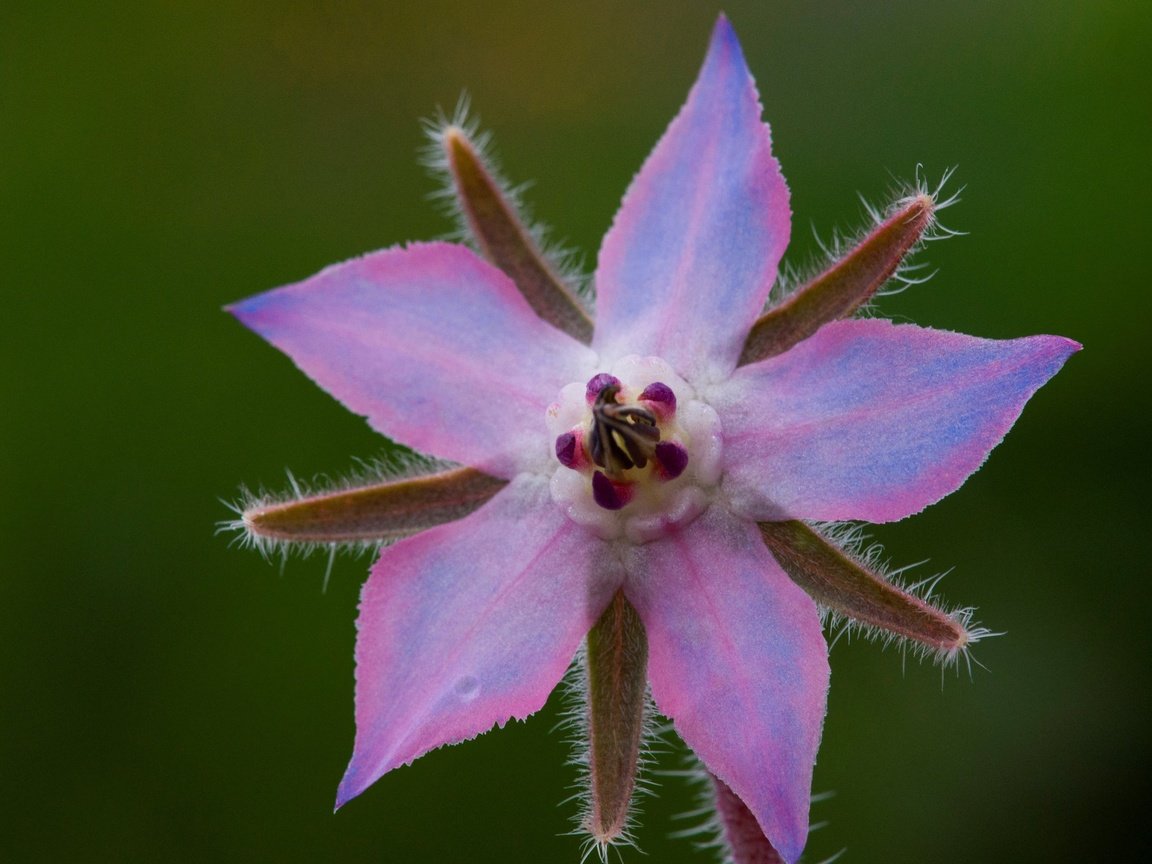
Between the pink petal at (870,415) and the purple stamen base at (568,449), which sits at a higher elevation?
the purple stamen base at (568,449)

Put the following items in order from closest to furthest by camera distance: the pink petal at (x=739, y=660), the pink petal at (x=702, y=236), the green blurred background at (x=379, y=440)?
the pink petal at (x=739, y=660)
the pink petal at (x=702, y=236)
the green blurred background at (x=379, y=440)

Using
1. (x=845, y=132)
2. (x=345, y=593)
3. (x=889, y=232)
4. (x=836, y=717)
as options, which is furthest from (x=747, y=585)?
(x=845, y=132)

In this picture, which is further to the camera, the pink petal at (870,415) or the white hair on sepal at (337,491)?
the white hair on sepal at (337,491)

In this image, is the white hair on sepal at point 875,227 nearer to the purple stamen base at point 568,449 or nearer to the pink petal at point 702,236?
the pink petal at point 702,236

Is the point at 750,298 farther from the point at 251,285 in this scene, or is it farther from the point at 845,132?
the point at 251,285

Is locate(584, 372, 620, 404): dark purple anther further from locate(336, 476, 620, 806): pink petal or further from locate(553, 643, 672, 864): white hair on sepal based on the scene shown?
locate(553, 643, 672, 864): white hair on sepal

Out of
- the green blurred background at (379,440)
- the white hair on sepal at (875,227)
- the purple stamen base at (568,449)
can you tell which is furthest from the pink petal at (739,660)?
the green blurred background at (379,440)
